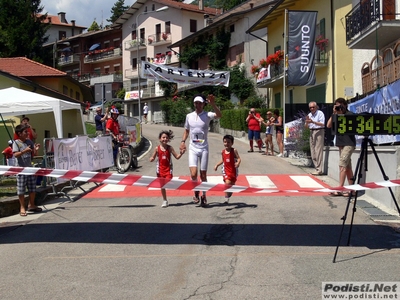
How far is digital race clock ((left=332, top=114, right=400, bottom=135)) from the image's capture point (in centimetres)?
678

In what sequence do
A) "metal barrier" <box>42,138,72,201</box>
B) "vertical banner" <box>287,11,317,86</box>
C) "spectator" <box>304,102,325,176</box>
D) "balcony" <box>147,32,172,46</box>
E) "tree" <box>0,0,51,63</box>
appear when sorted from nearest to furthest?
"metal barrier" <box>42,138,72,201</box> < "spectator" <box>304,102,325,176</box> < "vertical banner" <box>287,11,317,86</box> < "tree" <box>0,0,51,63</box> < "balcony" <box>147,32,172,46</box>

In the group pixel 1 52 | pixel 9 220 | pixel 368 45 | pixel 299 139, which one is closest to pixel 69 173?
pixel 9 220

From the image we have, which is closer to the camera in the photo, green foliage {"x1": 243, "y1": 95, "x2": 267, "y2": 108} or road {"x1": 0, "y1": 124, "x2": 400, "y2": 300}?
road {"x1": 0, "y1": 124, "x2": 400, "y2": 300}

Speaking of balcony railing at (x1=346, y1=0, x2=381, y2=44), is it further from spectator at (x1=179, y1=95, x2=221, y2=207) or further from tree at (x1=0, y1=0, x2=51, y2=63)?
tree at (x1=0, y1=0, x2=51, y2=63)

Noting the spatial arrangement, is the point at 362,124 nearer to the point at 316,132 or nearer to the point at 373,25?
the point at 316,132

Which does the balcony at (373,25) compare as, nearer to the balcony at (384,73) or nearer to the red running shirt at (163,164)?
the balcony at (384,73)

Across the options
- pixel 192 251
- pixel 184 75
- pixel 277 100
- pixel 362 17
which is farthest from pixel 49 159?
pixel 277 100

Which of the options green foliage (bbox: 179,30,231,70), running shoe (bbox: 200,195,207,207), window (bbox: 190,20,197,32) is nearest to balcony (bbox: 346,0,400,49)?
running shoe (bbox: 200,195,207,207)

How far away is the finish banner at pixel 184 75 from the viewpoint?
21469 millimetres

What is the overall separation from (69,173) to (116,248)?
172 centimetres

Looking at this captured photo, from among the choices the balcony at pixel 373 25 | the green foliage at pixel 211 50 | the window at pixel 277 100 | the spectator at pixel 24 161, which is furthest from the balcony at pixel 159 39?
the spectator at pixel 24 161

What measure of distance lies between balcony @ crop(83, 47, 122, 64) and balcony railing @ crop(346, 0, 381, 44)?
191ft

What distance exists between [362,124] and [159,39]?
64593mm

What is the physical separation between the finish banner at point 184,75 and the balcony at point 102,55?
57.8 meters
